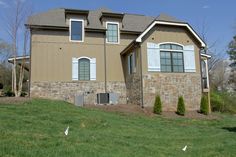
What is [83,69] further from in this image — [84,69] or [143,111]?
[143,111]

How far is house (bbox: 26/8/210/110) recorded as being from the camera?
20875 mm

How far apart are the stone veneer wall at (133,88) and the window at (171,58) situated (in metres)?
2.04

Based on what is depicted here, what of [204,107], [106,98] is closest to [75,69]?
[106,98]

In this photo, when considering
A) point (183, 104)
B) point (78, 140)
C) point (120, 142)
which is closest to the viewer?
point (78, 140)

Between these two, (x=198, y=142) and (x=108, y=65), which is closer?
(x=198, y=142)

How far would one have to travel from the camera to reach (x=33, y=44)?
2217cm

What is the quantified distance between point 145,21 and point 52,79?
409 inches

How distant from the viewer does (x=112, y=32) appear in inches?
948

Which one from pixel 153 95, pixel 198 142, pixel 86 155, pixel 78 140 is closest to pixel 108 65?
pixel 153 95

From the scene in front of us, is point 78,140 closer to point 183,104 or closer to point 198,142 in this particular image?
point 198,142

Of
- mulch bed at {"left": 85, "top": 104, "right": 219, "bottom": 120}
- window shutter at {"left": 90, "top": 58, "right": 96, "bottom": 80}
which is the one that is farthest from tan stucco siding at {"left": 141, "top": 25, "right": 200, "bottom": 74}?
window shutter at {"left": 90, "top": 58, "right": 96, "bottom": 80}

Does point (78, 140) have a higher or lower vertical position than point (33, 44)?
lower

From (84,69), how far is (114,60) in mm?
2557

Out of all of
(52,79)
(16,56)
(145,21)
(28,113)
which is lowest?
(28,113)
